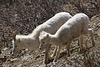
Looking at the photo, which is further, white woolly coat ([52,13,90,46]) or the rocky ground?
the rocky ground

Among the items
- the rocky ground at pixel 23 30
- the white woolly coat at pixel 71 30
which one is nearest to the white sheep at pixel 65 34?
the white woolly coat at pixel 71 30

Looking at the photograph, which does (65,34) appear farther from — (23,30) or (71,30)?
(23,30)

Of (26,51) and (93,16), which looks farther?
(93,16)

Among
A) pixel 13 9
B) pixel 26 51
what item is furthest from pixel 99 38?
pixel 13 9

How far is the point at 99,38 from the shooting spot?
8953mm

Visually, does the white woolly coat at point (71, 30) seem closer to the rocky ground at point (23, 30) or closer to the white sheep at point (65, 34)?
the white sheep at point (65, 34)

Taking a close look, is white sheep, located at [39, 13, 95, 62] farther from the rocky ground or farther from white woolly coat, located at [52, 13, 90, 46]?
the rocky ground

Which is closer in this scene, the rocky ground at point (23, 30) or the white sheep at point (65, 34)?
the white sheep at point (65, 34)

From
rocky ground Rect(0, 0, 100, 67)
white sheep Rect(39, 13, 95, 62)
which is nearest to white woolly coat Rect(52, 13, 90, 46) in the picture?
white sheep Rect(39, 13, 95, 62)

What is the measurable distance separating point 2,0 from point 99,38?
11860 millimetres

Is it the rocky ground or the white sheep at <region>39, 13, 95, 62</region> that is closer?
the white sheep at <region>39, 13, 95, 62</region>

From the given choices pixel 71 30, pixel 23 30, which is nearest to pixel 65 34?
pixel 71 30

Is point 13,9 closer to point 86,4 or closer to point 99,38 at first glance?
point 86,4

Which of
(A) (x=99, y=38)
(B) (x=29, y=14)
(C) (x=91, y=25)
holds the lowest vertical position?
(A) (x=99, y=38)
